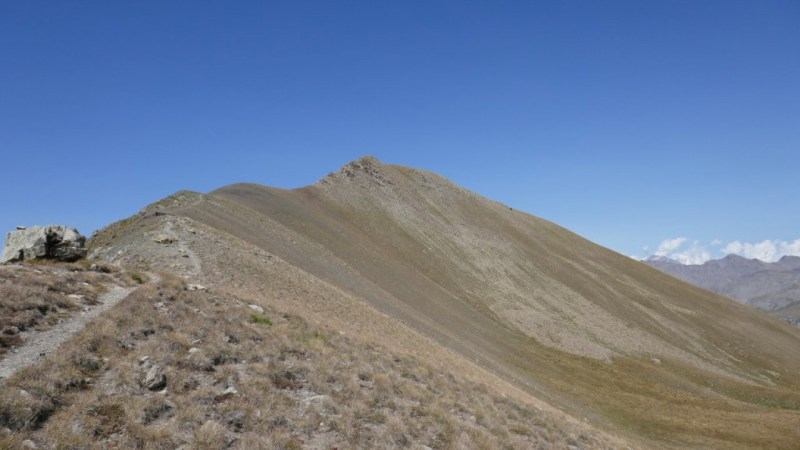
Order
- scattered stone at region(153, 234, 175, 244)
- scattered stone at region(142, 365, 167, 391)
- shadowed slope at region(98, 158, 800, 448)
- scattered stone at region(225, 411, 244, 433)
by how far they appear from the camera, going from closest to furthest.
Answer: scattered stone at region(225, 411, 244, 433)
scattered stone at region(142, 365, 167, 391)
scattered stone at region(153, 234, 175, 244)
shadowed slope at region(98, 158, 800, 448)

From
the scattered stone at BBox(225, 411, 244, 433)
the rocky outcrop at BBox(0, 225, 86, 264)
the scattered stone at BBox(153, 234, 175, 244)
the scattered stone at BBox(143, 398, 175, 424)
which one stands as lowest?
the scattered stone at BBox(143, 398, 175, 424)

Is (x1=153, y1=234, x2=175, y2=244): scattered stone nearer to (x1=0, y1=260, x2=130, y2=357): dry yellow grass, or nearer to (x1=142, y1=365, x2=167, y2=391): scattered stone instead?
(x1=0, y1=260, x2=130, y2=357): dry yellow grass

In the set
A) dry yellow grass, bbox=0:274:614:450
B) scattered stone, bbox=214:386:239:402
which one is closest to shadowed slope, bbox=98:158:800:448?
dry yellow grass, bbox=0:274:614:450

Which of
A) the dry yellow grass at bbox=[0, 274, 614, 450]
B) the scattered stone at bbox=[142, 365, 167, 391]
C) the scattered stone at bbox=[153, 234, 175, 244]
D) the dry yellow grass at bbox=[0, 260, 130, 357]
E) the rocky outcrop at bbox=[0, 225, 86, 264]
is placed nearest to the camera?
the dry yellow grass at bbox=[0, 274, 614, 450]

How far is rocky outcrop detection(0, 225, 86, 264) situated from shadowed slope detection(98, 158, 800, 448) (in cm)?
1496

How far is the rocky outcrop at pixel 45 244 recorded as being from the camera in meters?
19.5

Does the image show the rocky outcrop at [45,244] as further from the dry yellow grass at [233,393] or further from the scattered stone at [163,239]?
the scattered stone at [163,239]

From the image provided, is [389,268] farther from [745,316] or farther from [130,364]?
[745,316]

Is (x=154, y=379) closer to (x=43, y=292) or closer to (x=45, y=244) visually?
(x=43, y=292)

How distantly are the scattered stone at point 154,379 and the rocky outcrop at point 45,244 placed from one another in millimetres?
11776

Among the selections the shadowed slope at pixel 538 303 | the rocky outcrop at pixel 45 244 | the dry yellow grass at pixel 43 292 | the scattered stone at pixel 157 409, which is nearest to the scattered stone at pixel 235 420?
the scattered stone at pixel 157 409

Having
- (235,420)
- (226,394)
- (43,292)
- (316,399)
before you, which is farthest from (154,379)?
(43,292)

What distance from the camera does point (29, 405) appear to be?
30.7 ft

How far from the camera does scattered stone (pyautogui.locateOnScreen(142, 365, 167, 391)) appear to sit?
1140 centimetres
